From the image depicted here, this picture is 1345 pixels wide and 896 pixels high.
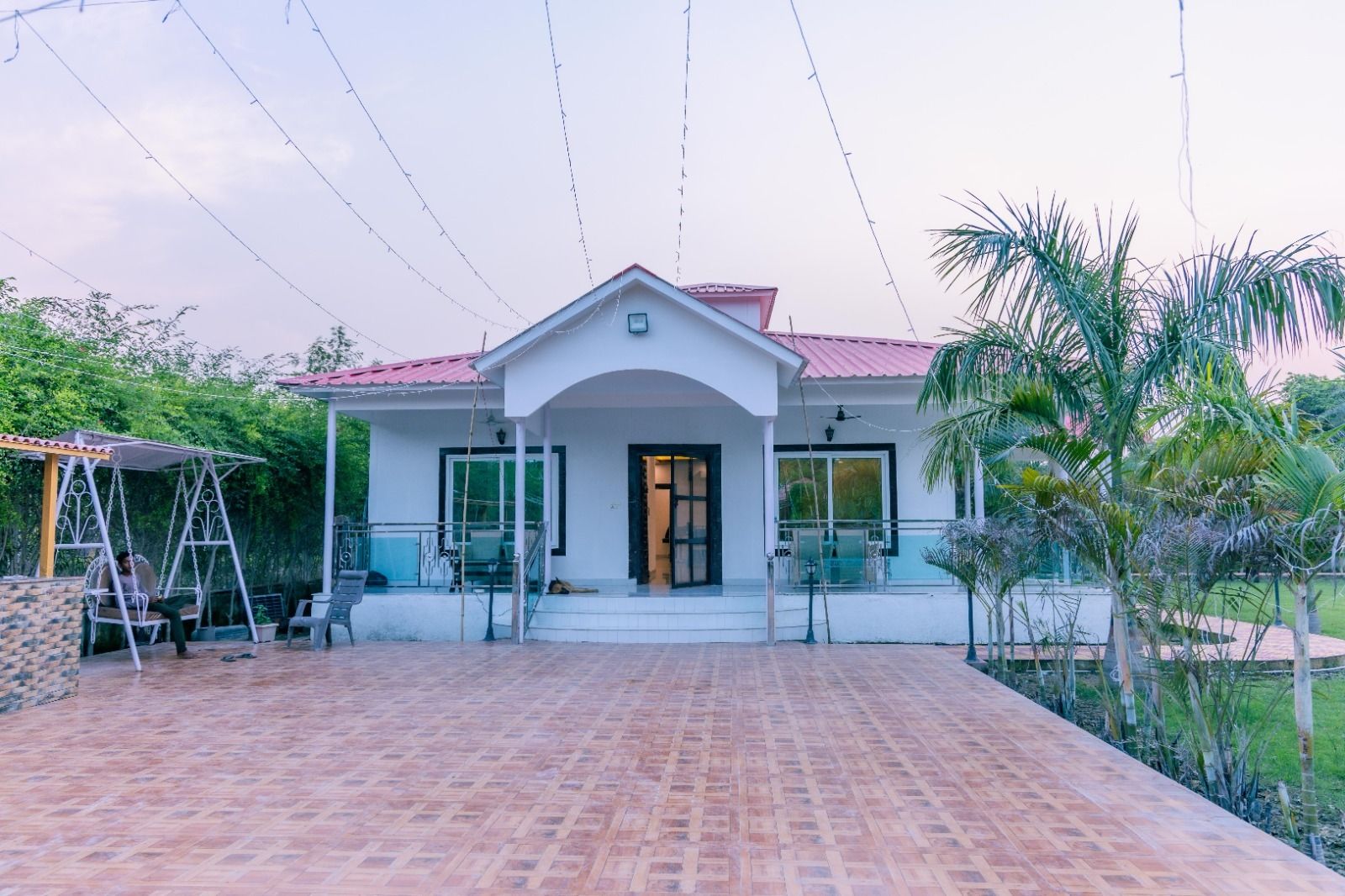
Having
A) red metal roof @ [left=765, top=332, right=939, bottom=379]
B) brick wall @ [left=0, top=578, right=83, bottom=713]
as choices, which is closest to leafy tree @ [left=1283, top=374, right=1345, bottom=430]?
red metal roof @ [left=765, top=332, right=939, bottom=379]

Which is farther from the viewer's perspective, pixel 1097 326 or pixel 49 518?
pixel 49 518

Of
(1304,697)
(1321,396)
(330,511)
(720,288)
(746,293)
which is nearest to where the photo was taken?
(1304,697)

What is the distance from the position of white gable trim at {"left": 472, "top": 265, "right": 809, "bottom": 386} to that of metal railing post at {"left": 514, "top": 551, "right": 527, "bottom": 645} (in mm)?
2589

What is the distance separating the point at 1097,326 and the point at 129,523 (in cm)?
1100

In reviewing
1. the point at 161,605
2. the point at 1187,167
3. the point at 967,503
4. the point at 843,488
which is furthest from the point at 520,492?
the point at 1187,167

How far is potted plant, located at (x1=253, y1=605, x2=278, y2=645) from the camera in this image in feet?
36.0

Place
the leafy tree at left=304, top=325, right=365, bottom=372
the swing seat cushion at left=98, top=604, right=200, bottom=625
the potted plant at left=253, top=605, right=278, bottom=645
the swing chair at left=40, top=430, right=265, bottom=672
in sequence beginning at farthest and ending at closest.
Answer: the leafy tree at left=304, top=325, right=365, bottom=372 < the potted plant at left=253, top=605, right=278, bottom=645 < the swing seat cushion at left=98, top=604, right=200, bottom=625 < the swing chair at left=40, top=430, right=265, bottom=672

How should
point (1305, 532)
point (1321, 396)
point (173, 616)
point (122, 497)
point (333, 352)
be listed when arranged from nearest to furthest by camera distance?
point (1305, 532) → point (122, 497) → point (173, 616) → point (1321, 396) → point (333, 352)

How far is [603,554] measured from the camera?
13172mm

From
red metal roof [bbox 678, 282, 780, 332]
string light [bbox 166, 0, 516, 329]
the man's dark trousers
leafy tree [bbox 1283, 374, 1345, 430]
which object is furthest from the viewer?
red metal roof [bbox 678, 282, 780, 332]

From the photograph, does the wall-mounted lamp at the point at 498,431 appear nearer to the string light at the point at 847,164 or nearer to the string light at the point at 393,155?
the string light at the point at 393,155

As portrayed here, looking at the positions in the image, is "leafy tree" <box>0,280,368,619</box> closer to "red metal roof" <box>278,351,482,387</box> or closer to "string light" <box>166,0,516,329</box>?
"red metal roof" <box>278,351,482,387</box>

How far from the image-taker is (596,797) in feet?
15.4

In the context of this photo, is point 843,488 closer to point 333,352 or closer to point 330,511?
point 330,511
